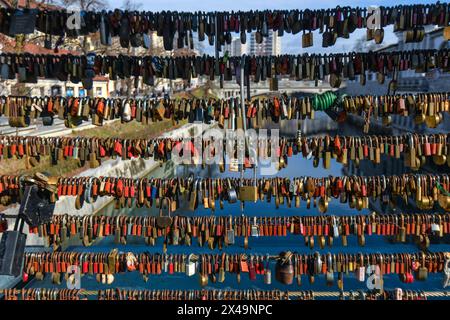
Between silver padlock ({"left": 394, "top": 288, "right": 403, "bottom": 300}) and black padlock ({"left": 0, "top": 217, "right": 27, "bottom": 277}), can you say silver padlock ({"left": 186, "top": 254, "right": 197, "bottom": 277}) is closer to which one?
black padlock ({"left": 0, "top": 217, "right": 27, "bottom": 277})

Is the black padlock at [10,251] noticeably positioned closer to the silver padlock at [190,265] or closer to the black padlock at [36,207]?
the black padlock at [36,207]

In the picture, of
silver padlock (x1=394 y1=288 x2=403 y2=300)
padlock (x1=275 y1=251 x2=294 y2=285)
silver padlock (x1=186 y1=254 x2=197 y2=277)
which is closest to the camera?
silver padlock (x1=394 y1=288 x2=403 y2=300)

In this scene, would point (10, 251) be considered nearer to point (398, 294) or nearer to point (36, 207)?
point (36, 207)

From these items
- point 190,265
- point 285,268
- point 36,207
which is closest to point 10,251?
point 36,207

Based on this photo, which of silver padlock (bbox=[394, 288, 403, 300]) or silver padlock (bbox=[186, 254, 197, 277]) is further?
silver padlock (bbox=[186, 254, 197, 277])

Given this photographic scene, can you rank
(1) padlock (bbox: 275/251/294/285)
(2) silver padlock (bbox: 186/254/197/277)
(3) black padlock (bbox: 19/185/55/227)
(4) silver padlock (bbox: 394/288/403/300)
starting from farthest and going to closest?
(2) silver padlock (bbox: 186/254/197/277)
(1) padlock (bbox: 275/251/294/285)
(4) silver padlock (bbox: 394/288/403/300)
(3) black padlock (bbox: 19/185/55/227)

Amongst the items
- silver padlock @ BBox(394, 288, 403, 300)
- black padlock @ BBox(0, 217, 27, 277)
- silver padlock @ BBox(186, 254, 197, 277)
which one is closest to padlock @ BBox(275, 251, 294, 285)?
silver padlock @ BBox(186, 254, 197, 277)

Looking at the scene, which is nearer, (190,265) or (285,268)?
(285,268)

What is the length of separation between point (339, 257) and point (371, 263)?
1.22 ft

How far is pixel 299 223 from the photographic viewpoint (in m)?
4.71

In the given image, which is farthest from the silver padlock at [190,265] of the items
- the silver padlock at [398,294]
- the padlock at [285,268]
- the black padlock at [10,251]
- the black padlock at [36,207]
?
the silver padlock at [398,294]

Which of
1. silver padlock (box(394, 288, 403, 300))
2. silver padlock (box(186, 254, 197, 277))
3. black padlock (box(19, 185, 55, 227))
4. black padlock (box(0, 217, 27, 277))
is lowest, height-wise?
silver padlock (box(394, 288, 403, 300))

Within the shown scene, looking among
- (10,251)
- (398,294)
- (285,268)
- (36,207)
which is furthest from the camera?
(285,268)

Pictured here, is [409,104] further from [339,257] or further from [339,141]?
[339,257]
